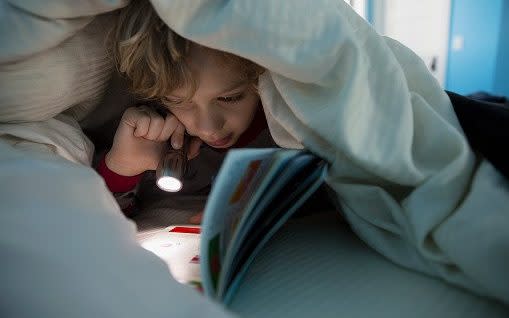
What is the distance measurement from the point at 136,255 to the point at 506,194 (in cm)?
32

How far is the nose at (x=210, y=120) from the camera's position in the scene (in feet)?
2.14

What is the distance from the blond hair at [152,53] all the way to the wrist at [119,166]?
0.51 feet

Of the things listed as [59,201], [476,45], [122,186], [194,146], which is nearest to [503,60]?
[476,45]

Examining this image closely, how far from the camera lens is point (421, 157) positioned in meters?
0.45

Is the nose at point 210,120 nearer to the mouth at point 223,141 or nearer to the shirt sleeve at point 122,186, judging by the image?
the mouth at point 223,141

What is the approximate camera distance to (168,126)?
2.33ft

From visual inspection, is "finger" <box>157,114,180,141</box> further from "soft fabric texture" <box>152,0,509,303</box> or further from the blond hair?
"soft fabric texture" <box>152,0,509,303</box>

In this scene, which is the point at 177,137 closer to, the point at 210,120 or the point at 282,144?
the point at 210,120

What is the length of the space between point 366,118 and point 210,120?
26 centimetres

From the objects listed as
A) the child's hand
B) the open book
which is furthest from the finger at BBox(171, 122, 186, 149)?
the open book

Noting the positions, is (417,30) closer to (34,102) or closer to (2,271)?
(34,102)

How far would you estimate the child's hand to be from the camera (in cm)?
69

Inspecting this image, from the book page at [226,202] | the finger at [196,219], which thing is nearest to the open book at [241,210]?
the book page at [226,202]

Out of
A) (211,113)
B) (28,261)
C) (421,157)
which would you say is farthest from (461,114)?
(28,261)
